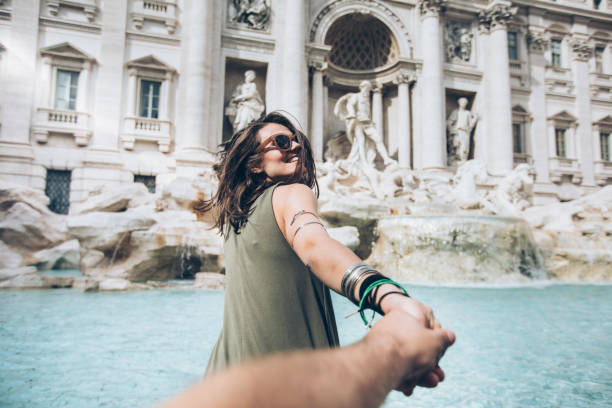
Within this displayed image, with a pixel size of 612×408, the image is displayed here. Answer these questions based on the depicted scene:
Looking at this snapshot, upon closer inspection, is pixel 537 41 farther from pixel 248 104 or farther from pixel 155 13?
pixel 155 13

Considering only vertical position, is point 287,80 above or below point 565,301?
above

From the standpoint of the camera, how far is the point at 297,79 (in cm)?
1390

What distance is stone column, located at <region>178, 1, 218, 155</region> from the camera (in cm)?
1280

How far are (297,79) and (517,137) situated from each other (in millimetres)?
11197

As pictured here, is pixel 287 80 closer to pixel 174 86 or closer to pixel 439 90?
pixel 174 86

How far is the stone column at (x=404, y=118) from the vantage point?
16.1 metres

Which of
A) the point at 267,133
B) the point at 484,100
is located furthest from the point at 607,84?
the point at 267,133

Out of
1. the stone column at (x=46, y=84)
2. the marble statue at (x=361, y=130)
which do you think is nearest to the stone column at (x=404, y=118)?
the marble statue at (x=361, y=130)

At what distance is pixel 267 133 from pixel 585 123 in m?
22.6

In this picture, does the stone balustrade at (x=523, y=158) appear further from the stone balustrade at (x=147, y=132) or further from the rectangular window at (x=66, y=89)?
the rectangular window at (x=66, y=89)

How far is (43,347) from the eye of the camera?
2994mm

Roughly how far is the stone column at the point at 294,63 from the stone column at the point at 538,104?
1118 cm

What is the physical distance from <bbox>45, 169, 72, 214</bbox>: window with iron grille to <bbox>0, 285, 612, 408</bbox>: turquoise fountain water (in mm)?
8470

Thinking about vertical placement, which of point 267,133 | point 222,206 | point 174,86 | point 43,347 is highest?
point 174,86
